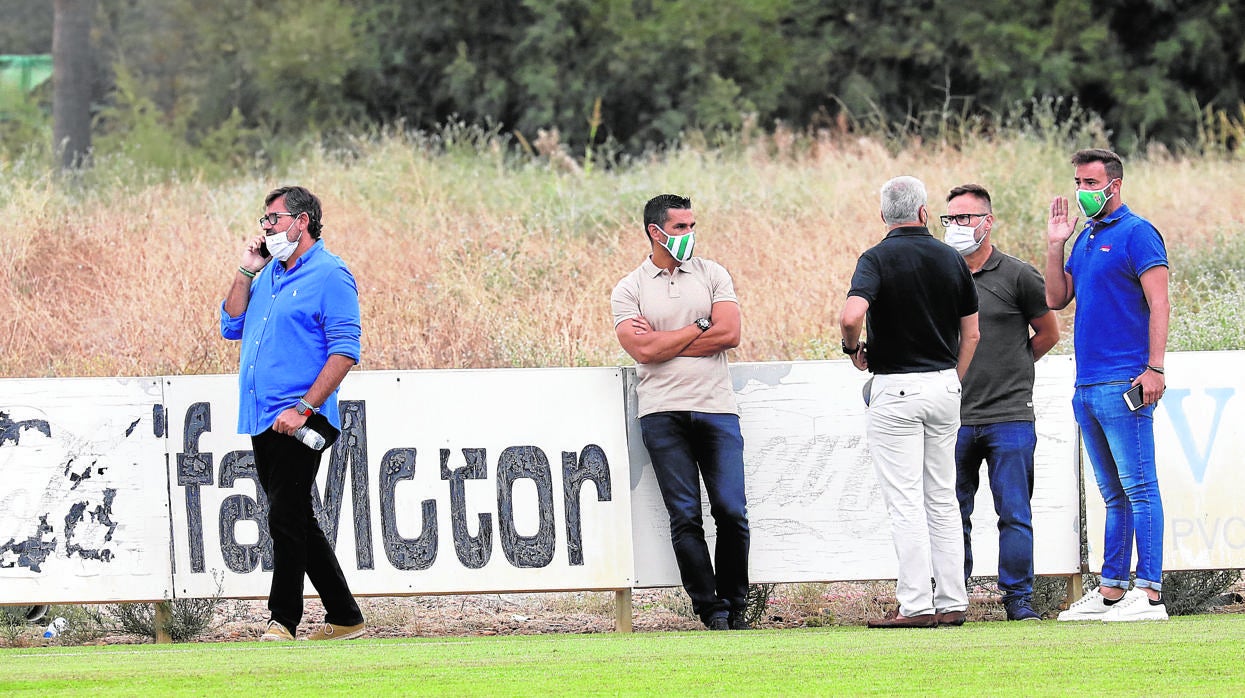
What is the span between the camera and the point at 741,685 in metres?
5.24

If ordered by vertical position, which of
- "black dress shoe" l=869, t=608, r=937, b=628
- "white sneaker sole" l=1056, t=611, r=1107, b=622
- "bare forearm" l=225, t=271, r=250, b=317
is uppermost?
"bare forearm" l=225, t=271, r=250, b=317

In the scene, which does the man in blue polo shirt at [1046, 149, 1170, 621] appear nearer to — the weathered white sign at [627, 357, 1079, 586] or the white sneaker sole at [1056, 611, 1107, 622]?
the white sneaker sole at [1056, 611, 1107, 622]

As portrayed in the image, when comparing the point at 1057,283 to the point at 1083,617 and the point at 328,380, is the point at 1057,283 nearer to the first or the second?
the point at 1083,617

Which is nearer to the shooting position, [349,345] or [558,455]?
[349,345]

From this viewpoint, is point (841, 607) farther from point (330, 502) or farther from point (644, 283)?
point (330, 502)

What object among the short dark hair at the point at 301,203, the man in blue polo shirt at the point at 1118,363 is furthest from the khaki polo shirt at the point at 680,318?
the man in blue polo shirt at the point at 1118,363

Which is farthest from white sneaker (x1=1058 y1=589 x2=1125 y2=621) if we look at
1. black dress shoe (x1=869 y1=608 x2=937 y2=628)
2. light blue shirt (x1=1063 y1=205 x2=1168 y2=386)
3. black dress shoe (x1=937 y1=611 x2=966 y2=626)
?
light blue shirt (x1=1063 y1=205 x2=1168 y2=386)

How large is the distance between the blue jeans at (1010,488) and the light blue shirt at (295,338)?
2976mm

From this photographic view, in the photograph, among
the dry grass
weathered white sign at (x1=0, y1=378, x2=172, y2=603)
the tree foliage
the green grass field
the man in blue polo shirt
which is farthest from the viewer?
the tree foliage

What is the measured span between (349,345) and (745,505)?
6.75 feet

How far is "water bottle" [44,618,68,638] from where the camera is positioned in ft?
26.2

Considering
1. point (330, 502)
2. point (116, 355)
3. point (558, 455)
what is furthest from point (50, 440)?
point (116, 355)

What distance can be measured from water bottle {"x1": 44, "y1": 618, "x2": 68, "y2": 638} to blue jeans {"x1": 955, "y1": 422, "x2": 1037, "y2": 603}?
4627 mm

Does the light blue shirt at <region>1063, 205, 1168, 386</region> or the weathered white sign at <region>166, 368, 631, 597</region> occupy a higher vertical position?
the light blue shirt at <region>1063, 205, 1168, 386</region>
